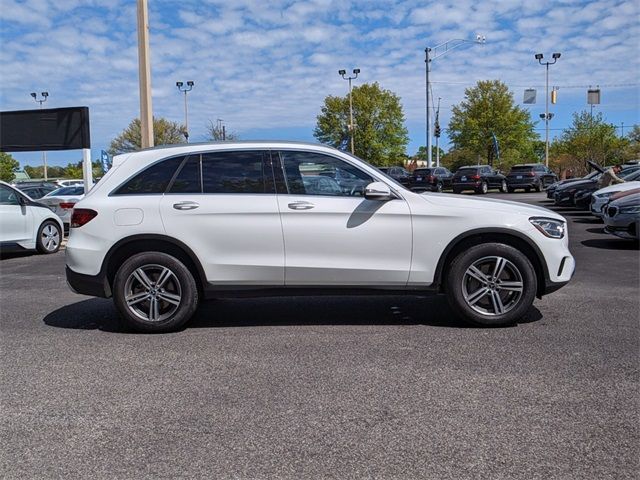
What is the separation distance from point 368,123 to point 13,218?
5426 centimetres

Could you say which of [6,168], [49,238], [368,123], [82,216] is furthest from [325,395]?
[6,168]

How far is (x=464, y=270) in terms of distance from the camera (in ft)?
17.6

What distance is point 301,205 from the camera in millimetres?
5348

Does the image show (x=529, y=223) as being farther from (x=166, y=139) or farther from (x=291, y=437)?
(x=166, y=139)

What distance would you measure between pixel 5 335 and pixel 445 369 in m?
4.04

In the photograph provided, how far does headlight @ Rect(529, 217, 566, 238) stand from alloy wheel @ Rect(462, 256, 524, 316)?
43 cm

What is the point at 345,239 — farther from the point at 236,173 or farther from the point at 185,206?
the point at 185,206

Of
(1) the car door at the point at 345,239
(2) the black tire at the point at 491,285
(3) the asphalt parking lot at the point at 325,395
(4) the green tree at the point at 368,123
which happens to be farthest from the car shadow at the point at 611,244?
(4) the green tree at the point at 368,123

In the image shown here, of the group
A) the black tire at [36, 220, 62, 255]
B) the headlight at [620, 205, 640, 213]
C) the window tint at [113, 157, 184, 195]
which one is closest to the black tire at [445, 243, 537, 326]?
the window tint at [113, 157, 184, 195]

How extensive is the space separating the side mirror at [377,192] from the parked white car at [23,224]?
8311 millimetres

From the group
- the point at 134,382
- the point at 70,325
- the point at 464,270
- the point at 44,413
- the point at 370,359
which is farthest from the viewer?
the point at 70,325

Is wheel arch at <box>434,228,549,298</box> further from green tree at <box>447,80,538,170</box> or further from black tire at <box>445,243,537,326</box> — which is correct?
green tree at <box>447,80,538,170</box>

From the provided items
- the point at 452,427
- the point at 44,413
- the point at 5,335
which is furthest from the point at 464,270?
the point at 5,335

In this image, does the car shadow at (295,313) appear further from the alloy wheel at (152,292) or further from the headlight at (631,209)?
the headlight at (631,209)
